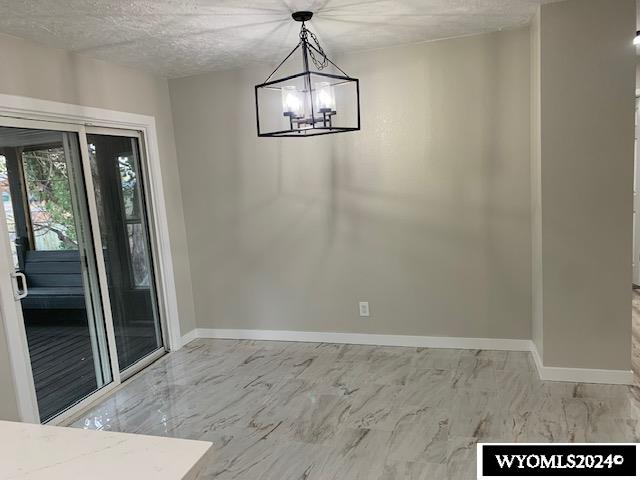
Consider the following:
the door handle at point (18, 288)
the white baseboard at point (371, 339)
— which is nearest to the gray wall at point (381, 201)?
the white baseboard at point (371, 339)

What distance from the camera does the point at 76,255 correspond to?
330 cm

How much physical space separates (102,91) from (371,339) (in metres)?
2.84

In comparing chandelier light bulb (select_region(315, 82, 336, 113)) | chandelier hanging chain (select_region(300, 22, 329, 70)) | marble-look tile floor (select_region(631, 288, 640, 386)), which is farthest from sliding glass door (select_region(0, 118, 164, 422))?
marble-look tile floor (select_region(631, 288, 640, 386))

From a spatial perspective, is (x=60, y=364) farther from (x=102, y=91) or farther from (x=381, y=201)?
(x=381, y=201)

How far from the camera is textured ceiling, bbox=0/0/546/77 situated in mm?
2572

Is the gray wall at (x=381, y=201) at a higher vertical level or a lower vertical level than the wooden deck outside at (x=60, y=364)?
higher

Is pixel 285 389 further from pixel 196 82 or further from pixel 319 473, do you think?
pixel 196 82

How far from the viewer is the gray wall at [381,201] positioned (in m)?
3.56

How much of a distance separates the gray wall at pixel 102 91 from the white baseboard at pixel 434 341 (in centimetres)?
44

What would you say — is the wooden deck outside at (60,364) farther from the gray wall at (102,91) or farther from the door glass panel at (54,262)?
the gray wall at (102,91)

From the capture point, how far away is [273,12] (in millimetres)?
2754

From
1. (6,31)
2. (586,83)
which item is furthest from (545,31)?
(6,31)

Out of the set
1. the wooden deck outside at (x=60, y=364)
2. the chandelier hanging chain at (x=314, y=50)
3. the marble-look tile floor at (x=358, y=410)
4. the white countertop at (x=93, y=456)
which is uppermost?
the chandelier hanging chain at (x=314, y=50)

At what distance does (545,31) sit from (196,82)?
2.72m
